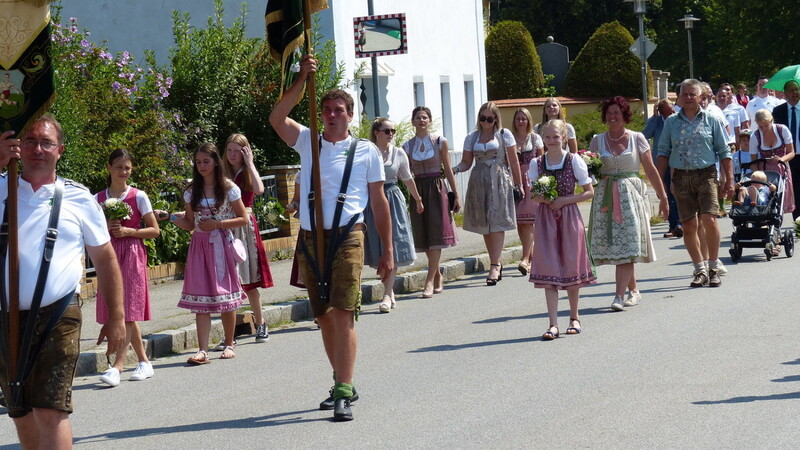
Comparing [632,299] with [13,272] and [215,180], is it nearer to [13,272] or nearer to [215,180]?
[215,180]

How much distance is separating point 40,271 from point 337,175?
2526 millimetres

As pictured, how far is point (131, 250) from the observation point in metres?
10.5

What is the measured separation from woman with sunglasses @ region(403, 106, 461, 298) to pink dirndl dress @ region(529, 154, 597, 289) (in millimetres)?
3264

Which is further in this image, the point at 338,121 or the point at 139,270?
the point at 139,270

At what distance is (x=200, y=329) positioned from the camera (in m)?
10.8

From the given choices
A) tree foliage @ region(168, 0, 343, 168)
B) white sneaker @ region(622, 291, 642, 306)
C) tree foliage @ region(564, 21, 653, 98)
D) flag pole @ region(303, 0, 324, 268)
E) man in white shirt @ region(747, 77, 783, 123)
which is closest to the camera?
flag pole @ region(303, 0, 324, 268)

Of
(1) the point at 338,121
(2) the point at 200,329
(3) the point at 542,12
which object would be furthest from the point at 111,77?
(3) the point at 542,12

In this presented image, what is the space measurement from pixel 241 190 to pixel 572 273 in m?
2.82

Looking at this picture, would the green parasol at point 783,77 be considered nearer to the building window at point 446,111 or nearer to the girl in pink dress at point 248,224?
the building window at point 446,111

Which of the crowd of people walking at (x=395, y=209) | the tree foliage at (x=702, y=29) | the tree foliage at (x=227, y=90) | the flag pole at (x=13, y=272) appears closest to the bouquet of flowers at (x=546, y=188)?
the crowd of people walking at (x=395, y=209)

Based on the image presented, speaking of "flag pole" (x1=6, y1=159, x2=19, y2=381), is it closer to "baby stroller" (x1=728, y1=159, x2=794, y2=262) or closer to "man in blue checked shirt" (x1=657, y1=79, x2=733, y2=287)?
"man in blue checked shirt" (x1=657, y1=79, x2=733, y2=287)

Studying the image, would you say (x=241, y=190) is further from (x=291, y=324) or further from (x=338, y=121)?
(x=338, y=121)

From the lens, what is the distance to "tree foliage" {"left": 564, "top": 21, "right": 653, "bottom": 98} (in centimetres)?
4781

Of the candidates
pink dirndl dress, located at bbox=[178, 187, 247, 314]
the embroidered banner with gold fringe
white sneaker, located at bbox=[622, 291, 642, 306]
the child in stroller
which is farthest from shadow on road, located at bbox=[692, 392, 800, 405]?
the child in stroller
